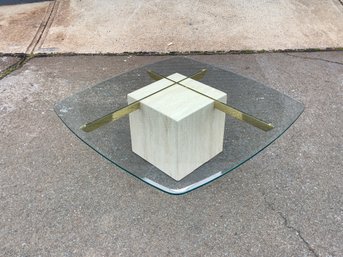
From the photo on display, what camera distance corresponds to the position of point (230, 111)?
132cm

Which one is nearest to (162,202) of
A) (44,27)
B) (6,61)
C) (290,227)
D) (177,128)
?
(177,128)

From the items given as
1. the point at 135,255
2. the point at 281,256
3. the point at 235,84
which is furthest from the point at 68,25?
the point at 281,256

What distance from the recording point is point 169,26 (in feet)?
10.0

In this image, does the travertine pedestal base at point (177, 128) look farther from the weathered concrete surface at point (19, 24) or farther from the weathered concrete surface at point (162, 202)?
the weathered concrete surface at point (19, 24)

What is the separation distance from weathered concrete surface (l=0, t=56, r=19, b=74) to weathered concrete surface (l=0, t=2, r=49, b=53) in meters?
0.10

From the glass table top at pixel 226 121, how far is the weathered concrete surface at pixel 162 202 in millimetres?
263

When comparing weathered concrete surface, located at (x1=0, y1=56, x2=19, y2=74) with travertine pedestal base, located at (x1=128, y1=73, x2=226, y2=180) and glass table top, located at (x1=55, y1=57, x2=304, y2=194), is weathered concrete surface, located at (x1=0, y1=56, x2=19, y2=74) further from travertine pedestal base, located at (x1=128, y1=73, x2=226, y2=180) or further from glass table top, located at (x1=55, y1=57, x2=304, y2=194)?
travertine pedestal base, located at (x1=128, y1=73, x2=226, y2=180)

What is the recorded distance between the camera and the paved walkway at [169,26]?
2.86 meters

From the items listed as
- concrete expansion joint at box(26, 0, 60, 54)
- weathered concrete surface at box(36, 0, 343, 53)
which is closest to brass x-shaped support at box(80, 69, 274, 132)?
weathered concrete surface at box(36, 0, 343, 53)

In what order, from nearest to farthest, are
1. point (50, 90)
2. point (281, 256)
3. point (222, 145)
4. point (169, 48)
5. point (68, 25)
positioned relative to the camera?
1. point (281, 256)
2. point (222, 145)
3. point (50, 90)
4. point (169, 48)
5. point (68, 25)

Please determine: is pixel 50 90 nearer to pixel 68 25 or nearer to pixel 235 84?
pixel 68 25

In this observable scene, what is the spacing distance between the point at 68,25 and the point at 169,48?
3.20 ft

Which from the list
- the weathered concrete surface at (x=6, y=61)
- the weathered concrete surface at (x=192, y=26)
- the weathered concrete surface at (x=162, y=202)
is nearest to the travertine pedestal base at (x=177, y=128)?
the weathered concrete surface at (x=162, y=202)

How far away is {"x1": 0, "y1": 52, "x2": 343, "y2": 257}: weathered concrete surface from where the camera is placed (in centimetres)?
134
